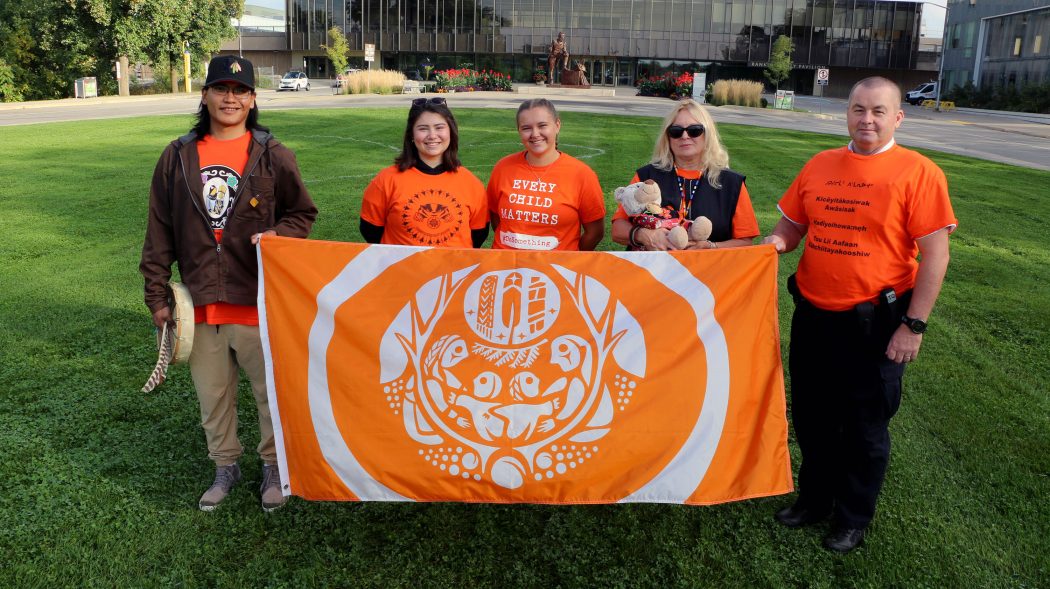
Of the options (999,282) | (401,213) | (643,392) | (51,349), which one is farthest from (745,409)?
(999,282)

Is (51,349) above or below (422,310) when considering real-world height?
below

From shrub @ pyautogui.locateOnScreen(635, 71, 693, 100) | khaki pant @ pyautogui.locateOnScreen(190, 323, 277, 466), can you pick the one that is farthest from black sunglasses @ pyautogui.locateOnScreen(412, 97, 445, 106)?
shrub @ pyautogui.locateOnScreen(635, 71, 693, 100)

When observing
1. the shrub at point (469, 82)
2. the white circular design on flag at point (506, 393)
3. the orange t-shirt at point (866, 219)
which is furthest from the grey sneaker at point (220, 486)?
the shrub at point (469, 82)

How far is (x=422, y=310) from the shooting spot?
11.9ft

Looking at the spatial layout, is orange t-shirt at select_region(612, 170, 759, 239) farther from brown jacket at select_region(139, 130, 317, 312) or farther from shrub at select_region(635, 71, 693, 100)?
shrub at select_region(635, 71, 693, 100)

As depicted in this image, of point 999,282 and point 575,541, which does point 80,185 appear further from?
point 999,282

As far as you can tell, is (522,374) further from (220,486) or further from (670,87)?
(670,87)

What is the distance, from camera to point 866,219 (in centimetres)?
336

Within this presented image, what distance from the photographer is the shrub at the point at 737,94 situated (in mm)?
43875

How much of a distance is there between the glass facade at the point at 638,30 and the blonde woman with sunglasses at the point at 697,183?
2878 inches

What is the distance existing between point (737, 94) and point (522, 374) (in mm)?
43854

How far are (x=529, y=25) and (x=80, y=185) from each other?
64379mm

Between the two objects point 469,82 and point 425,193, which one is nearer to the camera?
point 425,193

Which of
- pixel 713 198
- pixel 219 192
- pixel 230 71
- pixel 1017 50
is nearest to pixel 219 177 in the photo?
pixel 219 192
